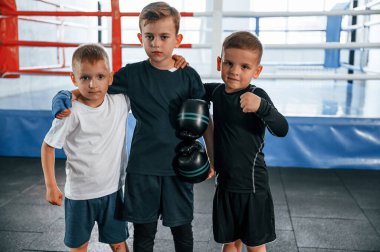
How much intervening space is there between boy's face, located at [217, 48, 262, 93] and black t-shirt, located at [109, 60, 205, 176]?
0.47ft

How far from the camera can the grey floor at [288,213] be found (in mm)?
1896

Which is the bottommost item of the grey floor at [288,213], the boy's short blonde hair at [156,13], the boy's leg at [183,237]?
the grey floor at [288,213]

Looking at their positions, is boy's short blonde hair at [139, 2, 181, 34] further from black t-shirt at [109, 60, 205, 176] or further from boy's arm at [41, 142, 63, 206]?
boy's arm at [41, 142, 63, 206]

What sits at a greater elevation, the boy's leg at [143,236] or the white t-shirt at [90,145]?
the white t-shirt at [90,145]

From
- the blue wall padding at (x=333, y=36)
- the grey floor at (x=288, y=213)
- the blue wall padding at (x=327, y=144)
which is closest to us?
the grey floor at (x=288, y=213)

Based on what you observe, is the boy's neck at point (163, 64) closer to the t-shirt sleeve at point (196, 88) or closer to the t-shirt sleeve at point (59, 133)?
the t-shirt sleeve at point (196, 88)

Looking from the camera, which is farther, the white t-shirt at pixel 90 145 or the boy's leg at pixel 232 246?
the boy's leg at pixel 232 246

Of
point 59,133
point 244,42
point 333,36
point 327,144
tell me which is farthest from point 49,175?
point 333,36

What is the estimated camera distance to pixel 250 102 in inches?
50.6

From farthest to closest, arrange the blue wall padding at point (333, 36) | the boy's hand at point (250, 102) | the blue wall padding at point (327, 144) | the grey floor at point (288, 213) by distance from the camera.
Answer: the blue wall padding at point (333, 36)
the blue wall padding at point (327, 144)
the grey floor at point (288, 213)
the boy's hand at point (250, 102)

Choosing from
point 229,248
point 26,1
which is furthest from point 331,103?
point 26,1

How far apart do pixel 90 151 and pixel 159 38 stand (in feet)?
1.54

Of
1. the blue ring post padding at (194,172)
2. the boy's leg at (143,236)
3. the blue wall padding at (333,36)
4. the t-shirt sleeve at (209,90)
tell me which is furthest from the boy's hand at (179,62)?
the blue wall padding at (333,36)

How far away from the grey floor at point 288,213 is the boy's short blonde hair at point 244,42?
0.97 m
